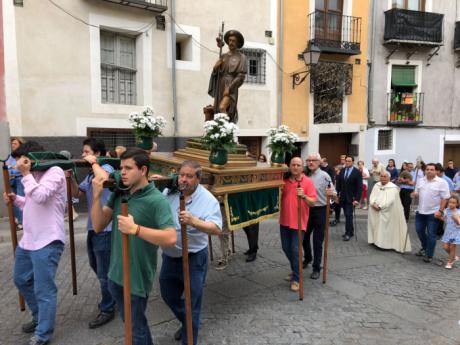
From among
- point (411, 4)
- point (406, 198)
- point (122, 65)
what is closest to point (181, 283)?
point (406, 198)

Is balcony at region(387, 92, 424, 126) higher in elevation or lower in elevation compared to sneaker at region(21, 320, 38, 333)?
higher

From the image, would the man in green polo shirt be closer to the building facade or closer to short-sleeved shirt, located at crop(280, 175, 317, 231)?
short-sleeved shirt, located at crop(280, 175, 317, 231)

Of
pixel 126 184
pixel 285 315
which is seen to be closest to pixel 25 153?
pixel 126 184

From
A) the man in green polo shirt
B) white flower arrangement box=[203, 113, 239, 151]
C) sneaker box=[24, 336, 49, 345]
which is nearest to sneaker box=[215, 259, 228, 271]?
white flower arrangement box=[203, 113, 239, 151]

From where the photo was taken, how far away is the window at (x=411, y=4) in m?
15.9

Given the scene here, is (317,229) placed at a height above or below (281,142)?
below

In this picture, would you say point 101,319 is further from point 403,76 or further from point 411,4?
point 411,4

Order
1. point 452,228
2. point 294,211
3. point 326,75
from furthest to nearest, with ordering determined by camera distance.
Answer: point 326,75
point 452,228
point 294,211

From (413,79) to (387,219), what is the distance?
10.7 metres

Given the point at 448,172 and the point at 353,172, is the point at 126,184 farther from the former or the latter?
the point at 448,172

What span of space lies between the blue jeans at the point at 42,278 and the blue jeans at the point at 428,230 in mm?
6483

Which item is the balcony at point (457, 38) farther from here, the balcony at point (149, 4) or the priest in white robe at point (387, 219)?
the balcony at point (149, 4)

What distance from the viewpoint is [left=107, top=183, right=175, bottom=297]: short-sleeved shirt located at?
2.98 meters

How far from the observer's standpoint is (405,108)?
16.5 metres
